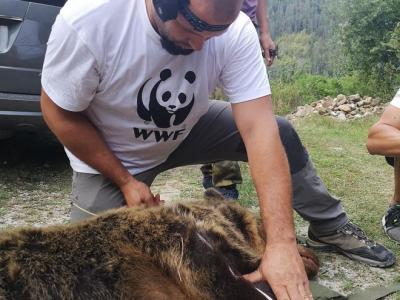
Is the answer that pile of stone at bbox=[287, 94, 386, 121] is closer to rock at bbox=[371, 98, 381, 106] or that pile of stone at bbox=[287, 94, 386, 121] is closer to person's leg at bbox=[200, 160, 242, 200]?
rock at bbox=[371, 98, 381, 106]

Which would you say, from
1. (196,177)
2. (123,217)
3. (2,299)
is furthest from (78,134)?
(196,177)

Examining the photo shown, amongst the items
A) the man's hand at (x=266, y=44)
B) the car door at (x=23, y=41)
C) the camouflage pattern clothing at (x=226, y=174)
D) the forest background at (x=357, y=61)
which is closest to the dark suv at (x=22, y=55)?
the car door at (x=23, y=41)

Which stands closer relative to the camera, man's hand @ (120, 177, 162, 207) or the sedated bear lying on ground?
the sedated bear lying on ground

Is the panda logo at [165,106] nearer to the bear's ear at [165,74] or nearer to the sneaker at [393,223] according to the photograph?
the bear's ear at [165,74]

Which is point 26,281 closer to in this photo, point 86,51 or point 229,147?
point 86,51

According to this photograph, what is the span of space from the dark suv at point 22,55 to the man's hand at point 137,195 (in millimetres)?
2110

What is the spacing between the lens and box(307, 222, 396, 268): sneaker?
11.4ft

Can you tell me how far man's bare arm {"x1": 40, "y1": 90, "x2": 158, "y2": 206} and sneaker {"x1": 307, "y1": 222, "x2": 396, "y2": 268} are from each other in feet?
4.83

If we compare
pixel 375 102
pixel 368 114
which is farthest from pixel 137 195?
pixel 375 102

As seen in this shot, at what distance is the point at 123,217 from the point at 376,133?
227 cm

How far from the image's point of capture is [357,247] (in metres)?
3.53

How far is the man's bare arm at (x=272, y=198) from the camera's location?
7.11ft

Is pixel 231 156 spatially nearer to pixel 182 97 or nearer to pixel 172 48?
pixel 182 97

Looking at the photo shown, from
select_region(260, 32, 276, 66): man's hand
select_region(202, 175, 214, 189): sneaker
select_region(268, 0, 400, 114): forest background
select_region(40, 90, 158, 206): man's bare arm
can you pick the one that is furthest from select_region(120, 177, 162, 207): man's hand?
select_region(268, 0, 400, 114): forest background
